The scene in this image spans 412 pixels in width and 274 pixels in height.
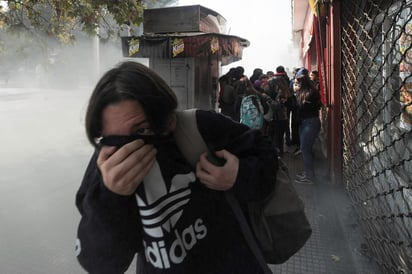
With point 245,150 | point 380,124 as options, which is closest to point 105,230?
point 245,150

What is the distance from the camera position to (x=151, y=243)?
1025 millimetres

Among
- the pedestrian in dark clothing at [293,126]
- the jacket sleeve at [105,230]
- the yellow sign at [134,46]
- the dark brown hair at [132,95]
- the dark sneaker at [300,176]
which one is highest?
the yellow sign at [134,46]

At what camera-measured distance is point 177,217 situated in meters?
1.05

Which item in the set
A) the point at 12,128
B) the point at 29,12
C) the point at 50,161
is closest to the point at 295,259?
the point at 29,12

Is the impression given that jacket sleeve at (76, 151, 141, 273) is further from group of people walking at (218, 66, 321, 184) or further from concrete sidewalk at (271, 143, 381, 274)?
group of people walking at (218, 66, 321, 184)

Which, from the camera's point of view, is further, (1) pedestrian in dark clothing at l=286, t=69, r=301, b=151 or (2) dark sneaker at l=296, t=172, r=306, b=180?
(1) pedestrian in dark clothing at l=286, t=69, r=301, b=151

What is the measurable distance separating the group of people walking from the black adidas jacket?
161 inches

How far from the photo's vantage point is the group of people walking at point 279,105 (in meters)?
5.04

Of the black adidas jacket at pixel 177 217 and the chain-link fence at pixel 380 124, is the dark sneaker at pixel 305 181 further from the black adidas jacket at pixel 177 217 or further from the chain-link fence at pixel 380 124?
the black adidas jacket at pixel 177 217

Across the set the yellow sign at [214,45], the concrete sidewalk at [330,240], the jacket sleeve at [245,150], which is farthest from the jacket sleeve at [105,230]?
the yellow sign at [214,45]

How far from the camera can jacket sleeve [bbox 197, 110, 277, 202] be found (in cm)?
111

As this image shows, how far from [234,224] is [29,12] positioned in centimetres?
580

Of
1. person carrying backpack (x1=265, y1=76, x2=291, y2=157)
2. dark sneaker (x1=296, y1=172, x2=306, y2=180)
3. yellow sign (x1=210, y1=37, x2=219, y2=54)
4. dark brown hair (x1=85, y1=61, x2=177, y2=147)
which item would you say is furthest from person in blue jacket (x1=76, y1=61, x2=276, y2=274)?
yellow sign (x1=210, y1=37, x2=219, y2=54)

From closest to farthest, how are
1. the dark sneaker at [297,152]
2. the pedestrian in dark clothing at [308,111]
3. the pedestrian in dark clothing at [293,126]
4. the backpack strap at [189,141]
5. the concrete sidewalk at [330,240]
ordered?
the backpack strap at [189,141] < the concrete sidewalk at [330,240] < the pedestrian in dark clothing at [308,111] < the pedestrian in dark clothing at [293,126] < the dark sneaker at [297,152]
